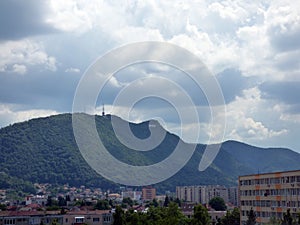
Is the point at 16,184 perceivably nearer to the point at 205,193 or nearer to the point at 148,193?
the point at 148,193

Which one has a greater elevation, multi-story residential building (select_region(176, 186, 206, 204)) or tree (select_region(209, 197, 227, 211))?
multi-story residential building (select_region(176, 186, 206, 204))

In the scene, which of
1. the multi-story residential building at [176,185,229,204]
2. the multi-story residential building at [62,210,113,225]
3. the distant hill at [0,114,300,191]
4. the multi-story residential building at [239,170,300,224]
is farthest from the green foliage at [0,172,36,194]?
the multi-story residential building at [239,170,300,224]

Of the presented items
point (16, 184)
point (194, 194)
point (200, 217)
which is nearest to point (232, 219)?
point (200, 217)

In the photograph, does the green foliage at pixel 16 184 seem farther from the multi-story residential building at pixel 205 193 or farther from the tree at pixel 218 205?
the tree at pixel 218 205

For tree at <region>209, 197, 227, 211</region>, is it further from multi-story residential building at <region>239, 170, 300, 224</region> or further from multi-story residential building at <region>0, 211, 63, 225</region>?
multi-story residential building at <region>239, 170, 300, 224</region>

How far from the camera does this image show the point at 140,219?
42062mm

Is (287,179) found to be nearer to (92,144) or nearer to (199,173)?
(92,144)

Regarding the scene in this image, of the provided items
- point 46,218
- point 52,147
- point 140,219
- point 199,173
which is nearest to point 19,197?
point 52,147

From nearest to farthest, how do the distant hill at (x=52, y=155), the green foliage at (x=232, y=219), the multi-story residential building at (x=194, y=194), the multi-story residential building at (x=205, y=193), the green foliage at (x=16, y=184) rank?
the green foliage at (x=232, y=219) → the multi-story residential building at (x=205, y=193) → the multi-story residential building at (x=194, y=194) → the green foliage at (x=16, y=184) → the distant hill at (x=52, y=155)

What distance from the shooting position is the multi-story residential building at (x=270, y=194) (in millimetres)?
37594

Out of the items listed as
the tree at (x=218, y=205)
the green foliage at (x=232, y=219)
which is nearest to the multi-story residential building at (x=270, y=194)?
the green foliage at (x=232, y=219)

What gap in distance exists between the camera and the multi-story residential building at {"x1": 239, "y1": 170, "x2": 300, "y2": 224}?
37.6 m

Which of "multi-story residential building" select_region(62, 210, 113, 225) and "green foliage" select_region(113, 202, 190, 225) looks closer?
"green foliage" select_region(113, 202, 190, 225)

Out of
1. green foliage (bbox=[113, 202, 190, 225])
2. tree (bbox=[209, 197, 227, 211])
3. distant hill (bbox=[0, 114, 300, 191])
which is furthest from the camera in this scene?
distant hill (bbox=[0, 114, 300, 191])
